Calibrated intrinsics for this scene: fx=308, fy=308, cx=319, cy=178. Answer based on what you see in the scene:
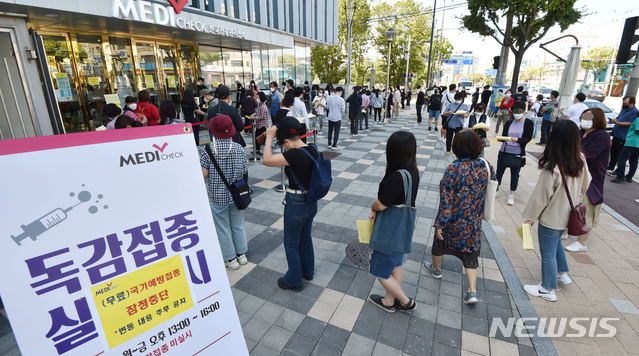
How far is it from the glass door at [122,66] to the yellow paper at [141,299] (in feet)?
40.1

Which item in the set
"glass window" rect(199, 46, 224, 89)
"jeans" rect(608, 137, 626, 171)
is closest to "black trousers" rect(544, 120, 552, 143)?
"jeans" rect(608, 137, 626, 171)

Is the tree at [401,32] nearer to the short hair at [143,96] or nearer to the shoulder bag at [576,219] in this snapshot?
the short hair at [143,96]

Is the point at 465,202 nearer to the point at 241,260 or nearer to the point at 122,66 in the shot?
A: the point at 241,260

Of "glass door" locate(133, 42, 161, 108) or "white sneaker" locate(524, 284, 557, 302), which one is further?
"glass door" locate(133, 42, 161, 108)

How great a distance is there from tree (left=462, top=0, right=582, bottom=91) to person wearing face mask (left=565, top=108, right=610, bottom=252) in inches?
480

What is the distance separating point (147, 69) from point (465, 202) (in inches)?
518

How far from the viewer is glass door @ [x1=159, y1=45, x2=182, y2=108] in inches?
507

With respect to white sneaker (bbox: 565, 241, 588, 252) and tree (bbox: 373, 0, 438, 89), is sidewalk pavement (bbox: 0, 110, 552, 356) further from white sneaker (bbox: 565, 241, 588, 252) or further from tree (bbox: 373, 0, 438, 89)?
tree (bbox: 373, 0, 438, 89)

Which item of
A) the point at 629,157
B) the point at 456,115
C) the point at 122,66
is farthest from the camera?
the point at 122,66

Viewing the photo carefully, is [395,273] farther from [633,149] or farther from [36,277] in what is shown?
[633,149]

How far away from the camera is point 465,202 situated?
3.07 m

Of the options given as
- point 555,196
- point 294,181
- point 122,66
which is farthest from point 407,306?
point 122,66

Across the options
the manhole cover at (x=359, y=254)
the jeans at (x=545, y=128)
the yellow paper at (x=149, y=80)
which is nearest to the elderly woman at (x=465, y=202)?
the manhole cover at (x=359, y=254)

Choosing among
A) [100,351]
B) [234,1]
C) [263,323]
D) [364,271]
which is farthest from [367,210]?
[234,1]
